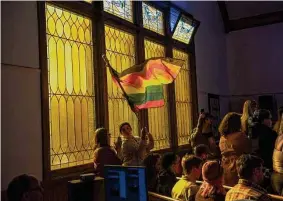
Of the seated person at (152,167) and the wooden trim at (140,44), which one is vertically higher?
the wooden trim at (140,44)

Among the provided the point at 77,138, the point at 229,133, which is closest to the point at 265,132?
the point at 229,133

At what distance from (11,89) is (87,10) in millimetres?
1528

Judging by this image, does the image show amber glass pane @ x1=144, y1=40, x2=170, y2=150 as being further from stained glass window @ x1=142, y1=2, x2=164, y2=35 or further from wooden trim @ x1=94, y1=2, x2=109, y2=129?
wooden trim @ x1=94, y1=2, x2=109, y2=129

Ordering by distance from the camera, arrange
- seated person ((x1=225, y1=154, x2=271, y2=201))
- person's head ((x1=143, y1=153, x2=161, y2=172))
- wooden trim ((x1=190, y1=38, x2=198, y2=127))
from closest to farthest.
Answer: seated person ((x1=225, y1=154, x2=271, y2=201)) → person's head ((x1=143, y1=153, x2=161, y2=172)) → wooden trim ((x1=190, y1=38, x2=198, y2=127))

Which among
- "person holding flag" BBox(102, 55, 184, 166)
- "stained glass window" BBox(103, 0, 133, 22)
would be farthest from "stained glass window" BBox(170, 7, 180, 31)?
"person holding flag" BBox(102, 55, 184, 166)

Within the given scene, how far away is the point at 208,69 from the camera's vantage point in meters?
7.93

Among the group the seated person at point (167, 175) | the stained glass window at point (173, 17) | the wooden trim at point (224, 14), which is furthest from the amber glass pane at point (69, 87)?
the wooden trim at point (224, 14)

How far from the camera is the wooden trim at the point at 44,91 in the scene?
11.4 ft

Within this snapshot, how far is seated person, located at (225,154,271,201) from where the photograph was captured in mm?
1958

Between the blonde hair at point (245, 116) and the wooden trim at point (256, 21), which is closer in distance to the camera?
the blonde hair at point (245, 116)

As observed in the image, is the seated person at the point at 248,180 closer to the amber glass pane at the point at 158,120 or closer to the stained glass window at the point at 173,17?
the amber glass pane at the point at 158,120

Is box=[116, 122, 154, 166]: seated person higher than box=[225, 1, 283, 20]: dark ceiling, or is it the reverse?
box=[225, 1, 283, 20]: dark ceiling

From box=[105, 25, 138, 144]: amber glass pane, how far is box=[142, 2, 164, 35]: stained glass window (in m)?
0.55

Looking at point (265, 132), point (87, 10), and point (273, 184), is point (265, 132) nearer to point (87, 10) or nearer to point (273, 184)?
point (273, 184)
